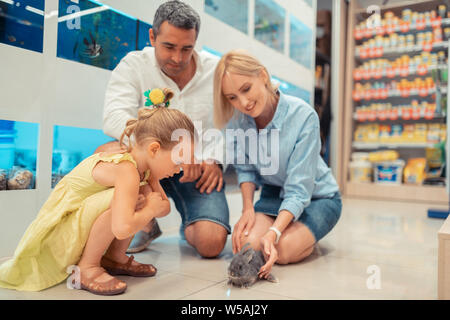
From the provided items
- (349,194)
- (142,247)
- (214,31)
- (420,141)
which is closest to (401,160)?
(420,141)

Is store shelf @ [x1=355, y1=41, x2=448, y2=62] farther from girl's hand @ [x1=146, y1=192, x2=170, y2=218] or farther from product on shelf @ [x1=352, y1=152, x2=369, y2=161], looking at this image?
girl's hand @ [x1=146, y1=192, x2=170, y2=218]

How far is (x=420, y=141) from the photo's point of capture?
11.9 ft

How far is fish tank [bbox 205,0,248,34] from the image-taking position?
202 cm

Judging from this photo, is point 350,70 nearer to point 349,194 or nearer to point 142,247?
point 349,194

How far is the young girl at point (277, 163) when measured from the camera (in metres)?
1.24

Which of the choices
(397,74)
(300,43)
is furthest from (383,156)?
(300,43)

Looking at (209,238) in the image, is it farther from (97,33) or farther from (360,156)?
(360,156)

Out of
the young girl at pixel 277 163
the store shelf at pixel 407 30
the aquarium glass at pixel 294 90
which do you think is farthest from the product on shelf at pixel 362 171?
the young girl at pixel 277 163

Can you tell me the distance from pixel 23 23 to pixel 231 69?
68cm

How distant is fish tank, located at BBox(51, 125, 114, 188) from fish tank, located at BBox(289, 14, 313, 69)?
1673mm

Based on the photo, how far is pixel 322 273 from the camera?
1.22 meters

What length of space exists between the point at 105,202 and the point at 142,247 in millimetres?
536

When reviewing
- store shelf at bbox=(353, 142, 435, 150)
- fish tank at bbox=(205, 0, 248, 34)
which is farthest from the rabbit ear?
store shelf at bbox=(353, 142, 435, 150)

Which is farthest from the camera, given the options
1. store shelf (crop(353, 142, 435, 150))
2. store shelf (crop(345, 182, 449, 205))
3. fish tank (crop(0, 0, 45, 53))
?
store shelf (crop(353, 142, 435, 150))
